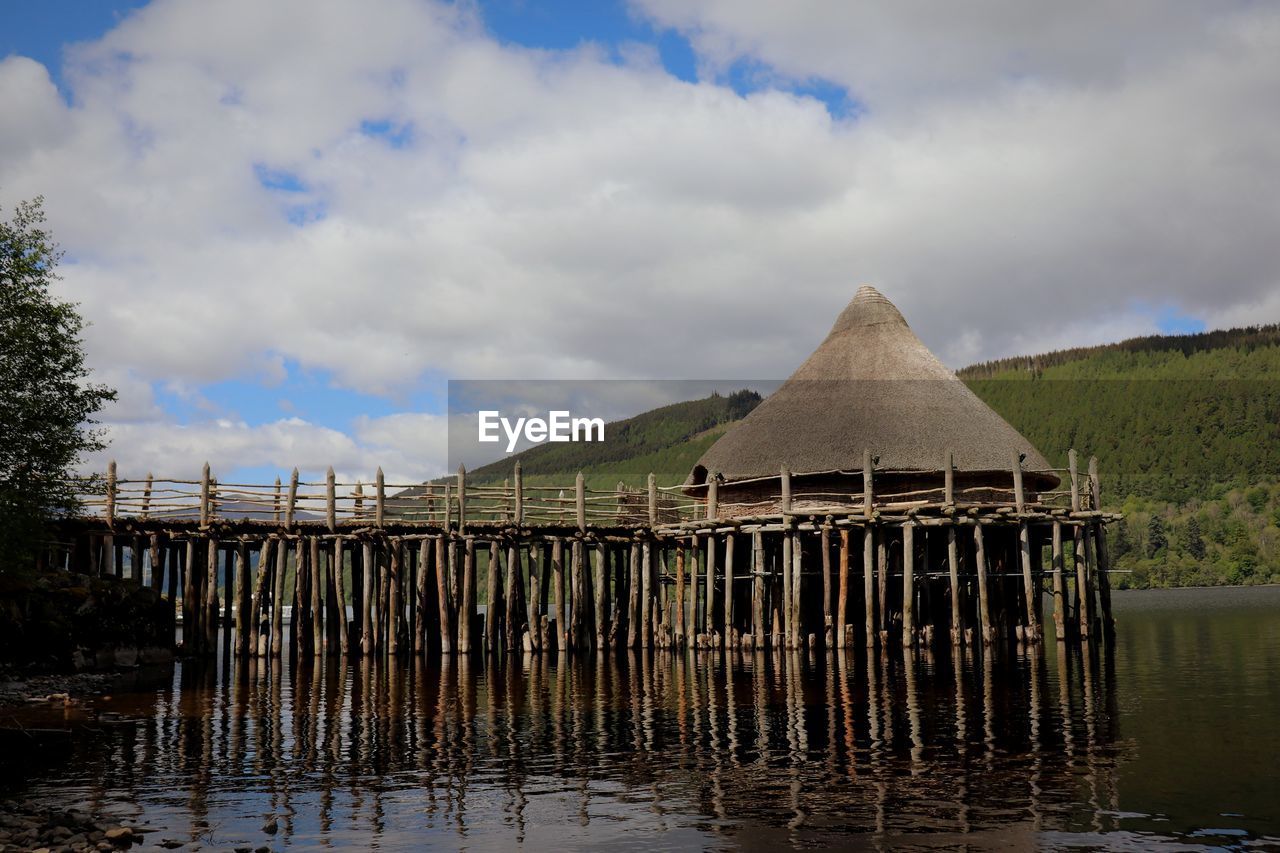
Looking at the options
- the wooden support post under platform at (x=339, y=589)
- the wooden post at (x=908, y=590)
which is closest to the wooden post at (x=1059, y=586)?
the wooden post at (x=908, y=590)

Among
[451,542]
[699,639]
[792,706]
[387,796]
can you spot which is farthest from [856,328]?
[387,796]

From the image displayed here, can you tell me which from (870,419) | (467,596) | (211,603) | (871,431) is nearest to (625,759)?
(467,596)

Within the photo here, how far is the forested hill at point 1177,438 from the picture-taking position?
126938 mm

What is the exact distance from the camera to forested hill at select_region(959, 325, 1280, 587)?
4998 inches

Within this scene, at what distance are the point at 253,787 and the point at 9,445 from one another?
43.4 feet

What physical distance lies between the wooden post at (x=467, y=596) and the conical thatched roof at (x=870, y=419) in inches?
293

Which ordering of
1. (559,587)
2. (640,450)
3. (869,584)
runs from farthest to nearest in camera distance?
(640,450) → (559,587) → (869,584)

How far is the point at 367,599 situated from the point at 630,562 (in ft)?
25.8

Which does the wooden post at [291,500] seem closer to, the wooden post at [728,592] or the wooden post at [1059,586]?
the wooden post at [728,592]

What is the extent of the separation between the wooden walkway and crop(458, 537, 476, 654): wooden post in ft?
0.21

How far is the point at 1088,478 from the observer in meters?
37.5

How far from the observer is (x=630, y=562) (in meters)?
38.1

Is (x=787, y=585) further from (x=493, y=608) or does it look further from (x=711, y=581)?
(x=493, y=608)

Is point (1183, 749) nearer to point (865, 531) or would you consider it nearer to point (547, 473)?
point (865, 531)
